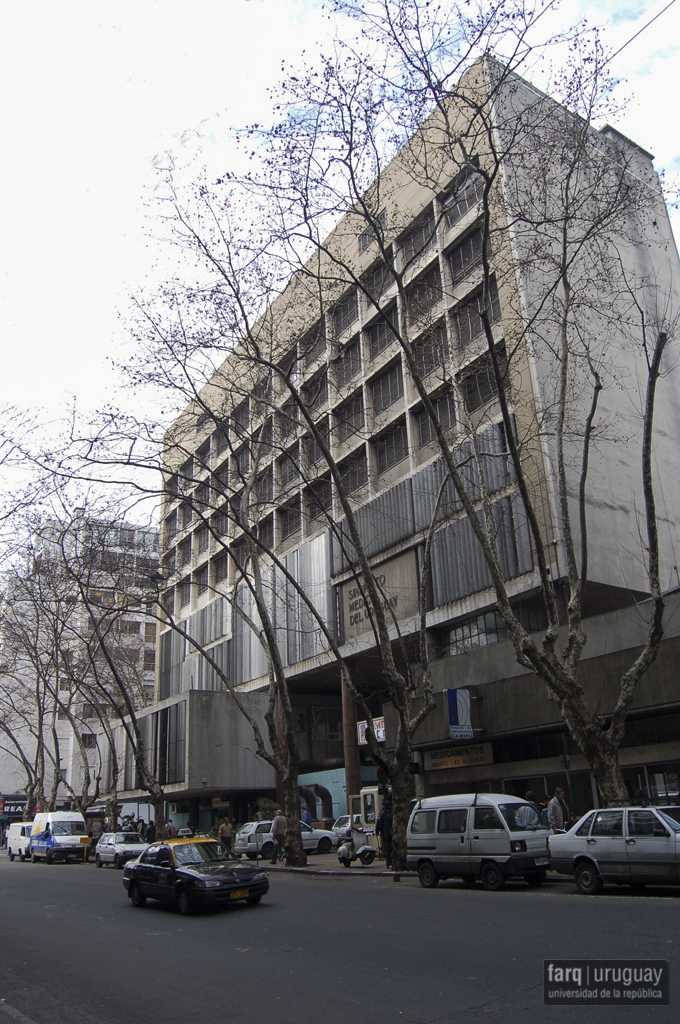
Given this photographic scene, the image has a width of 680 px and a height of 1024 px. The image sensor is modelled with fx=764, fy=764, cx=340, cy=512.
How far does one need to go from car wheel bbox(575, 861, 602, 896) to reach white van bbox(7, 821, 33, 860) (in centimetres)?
3241

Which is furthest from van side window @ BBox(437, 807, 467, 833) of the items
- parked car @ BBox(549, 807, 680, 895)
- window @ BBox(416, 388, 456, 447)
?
window @ BBox(416, 388, 456, 447)

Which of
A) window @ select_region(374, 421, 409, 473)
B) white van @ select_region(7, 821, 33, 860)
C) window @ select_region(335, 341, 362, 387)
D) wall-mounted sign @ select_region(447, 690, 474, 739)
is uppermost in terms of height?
window @ select_region(335, 341, 362, 387)

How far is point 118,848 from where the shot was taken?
29609 millimetres

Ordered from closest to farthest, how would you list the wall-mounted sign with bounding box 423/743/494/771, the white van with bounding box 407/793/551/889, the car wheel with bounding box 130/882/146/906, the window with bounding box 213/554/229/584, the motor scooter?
the white van with bounding box 407/793/551/889, the car wheel with bounding box 130/882/146/906, the motor scooter, the wall-mounted sign with bounding box 423/743/494/771, the window with bounding box 213/554/229/584

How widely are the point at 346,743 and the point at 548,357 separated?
1859 cm

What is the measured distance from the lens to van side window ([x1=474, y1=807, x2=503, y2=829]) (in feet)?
45.5

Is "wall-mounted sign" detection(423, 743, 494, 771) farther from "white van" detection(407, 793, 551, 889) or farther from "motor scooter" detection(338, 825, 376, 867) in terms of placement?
"white van" detection(407, 793, 551, 889)

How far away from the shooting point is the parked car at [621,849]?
37.2 feet

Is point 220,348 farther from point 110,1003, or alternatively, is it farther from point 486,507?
point 110,1003

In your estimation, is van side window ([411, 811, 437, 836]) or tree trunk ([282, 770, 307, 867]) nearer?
van side window ([411, 811, 437, 836])

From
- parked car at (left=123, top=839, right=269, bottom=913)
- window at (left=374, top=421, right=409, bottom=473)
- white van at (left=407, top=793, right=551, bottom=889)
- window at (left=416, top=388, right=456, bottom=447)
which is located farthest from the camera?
window at (left=374, top=421, right=409, bottom=473)

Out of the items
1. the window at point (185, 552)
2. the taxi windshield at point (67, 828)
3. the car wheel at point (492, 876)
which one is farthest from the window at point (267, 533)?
the car wheel at point (492, 876)

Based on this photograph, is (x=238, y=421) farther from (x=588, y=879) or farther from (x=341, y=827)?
(x=341, y=827)

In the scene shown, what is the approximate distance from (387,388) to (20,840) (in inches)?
1128
